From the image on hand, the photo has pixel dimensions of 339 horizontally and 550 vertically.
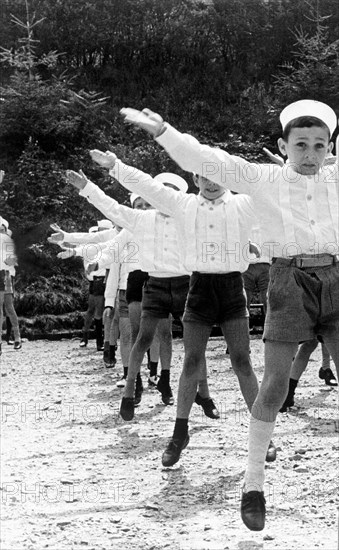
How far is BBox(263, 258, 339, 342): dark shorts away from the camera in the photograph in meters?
3.83

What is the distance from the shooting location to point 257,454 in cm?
382

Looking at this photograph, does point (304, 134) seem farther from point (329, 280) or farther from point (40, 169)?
point (40, 169)

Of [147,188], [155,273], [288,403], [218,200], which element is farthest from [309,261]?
[288,403]

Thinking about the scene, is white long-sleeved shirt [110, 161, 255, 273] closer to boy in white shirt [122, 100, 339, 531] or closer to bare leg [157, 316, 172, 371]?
boy in white shirt [122, 100, 339, 531]

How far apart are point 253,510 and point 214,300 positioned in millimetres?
1878

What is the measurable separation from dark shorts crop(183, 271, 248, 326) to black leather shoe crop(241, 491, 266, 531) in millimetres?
1760

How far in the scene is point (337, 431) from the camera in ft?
20.8

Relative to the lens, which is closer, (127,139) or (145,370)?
(145,370)

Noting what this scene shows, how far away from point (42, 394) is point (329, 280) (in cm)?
518

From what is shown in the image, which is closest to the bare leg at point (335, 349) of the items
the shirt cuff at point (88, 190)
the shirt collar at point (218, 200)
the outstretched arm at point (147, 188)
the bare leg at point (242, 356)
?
the bare leg at point (242, 356)

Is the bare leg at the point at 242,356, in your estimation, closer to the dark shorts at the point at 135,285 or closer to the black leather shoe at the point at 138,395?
the black leather shoe at the point at 138,395

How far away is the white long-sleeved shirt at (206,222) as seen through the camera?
5391 millimetres

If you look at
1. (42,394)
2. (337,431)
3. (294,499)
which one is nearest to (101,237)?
(42,394)

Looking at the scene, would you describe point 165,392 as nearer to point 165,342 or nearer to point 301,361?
point 165,342
